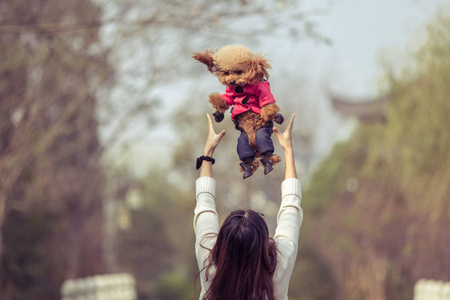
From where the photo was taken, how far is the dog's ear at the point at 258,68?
314 cm

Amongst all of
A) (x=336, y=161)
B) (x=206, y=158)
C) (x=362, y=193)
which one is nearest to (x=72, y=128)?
(x=362, y=193)

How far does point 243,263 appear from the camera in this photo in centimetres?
261

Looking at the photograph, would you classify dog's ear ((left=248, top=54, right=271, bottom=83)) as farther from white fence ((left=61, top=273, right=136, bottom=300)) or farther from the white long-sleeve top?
white fence ((left=61, top=273, right=136, bottom=300))

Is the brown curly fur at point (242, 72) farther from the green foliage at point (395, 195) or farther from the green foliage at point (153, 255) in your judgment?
the green foliage at point (153, 255)

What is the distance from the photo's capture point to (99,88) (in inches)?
523

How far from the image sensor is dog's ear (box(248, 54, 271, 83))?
3143 mm

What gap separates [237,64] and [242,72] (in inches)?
1.8

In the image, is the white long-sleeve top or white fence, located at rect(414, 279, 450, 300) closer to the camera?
the white long-sleeve top

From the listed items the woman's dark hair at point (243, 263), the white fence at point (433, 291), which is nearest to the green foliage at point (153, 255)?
the white fence at point (433, 291)

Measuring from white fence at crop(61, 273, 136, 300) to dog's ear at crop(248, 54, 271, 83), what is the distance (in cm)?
785

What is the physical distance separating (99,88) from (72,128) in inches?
38.9

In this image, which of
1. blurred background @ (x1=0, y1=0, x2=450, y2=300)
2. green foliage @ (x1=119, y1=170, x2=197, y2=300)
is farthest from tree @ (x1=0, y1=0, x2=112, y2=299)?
green foliage @ (x1=119, y1=170, x2=197, y2=300)

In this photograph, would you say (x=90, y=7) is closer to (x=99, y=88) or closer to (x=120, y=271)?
(x=99, y=88)

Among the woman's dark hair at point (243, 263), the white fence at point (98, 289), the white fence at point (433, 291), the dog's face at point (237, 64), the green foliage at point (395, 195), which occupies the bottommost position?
the woman's dark hair at point (243, 263)
